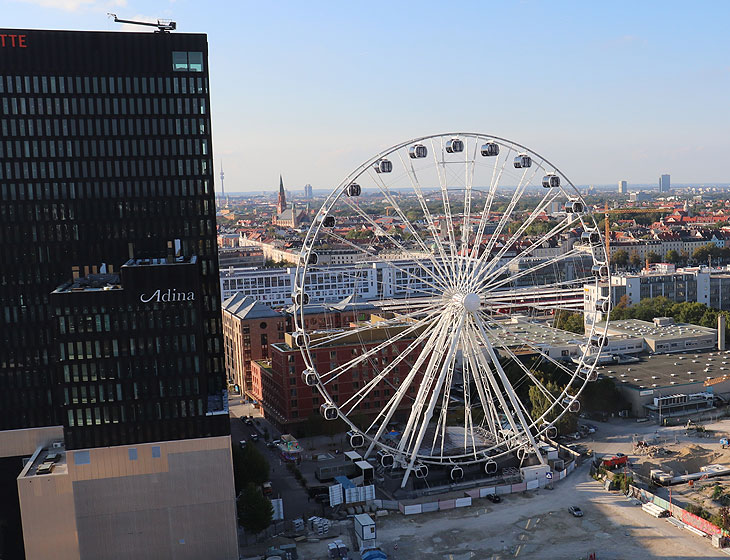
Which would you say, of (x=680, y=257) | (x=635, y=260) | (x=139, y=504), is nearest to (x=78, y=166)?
(x=139, y=504)

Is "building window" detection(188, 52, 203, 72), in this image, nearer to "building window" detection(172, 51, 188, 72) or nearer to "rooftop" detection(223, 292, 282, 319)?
"building window" detection(172, 51, 188, 72)

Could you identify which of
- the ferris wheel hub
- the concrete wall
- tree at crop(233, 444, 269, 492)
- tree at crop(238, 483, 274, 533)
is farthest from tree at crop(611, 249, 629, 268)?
the concrete wall

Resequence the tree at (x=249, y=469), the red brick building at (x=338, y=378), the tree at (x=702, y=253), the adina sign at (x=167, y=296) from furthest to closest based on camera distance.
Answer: the tree at (x=702, y=253), the red brick building at (x=338, y=378), the tree at (x=249, y=469), the adina sign at (x=167, y=296)

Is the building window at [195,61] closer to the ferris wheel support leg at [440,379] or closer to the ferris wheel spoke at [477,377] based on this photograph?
the ferris wheel support leg at [440,379]

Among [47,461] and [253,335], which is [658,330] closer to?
[253,335]

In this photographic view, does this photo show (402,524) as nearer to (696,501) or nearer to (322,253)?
(696,501)

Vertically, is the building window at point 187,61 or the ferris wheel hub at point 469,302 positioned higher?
the building window at point 187,61

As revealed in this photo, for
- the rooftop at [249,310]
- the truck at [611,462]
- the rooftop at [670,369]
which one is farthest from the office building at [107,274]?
the rooftop at [670,369]
